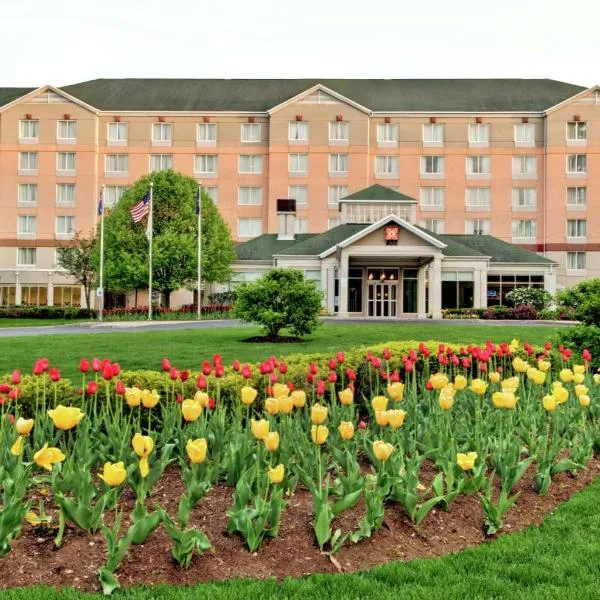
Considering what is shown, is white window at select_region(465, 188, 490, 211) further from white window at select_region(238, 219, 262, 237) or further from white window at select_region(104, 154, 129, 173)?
white window at select_region(104, 154, 129, 173)

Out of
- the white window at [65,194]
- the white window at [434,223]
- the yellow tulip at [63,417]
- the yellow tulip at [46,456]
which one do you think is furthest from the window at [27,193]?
the yellow tulip at [46,456]

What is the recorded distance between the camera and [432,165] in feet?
187

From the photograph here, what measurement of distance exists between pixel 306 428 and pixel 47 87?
59.1 m

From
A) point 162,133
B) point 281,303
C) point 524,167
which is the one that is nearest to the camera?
point 281,303

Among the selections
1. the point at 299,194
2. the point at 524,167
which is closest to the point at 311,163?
the point at 299,194

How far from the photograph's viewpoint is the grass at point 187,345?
14.9 m

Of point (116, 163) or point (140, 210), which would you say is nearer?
point (140, 210)

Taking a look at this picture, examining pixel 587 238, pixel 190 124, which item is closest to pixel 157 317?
pixel 190 124

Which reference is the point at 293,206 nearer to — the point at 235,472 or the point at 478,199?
the point at 478,199

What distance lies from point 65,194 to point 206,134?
14.1 meters

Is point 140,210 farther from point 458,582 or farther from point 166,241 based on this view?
point 458,582

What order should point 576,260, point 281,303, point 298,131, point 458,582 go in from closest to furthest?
point 458,582 → point 281,303 → point 576,260 → point 298,131

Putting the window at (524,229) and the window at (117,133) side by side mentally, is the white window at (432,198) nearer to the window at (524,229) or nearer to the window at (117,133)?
the window at (524,229)

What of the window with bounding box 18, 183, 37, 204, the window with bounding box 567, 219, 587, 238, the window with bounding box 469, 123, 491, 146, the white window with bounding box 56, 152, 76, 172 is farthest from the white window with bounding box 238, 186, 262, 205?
the window with bounding box 567, 219, 587, 238
